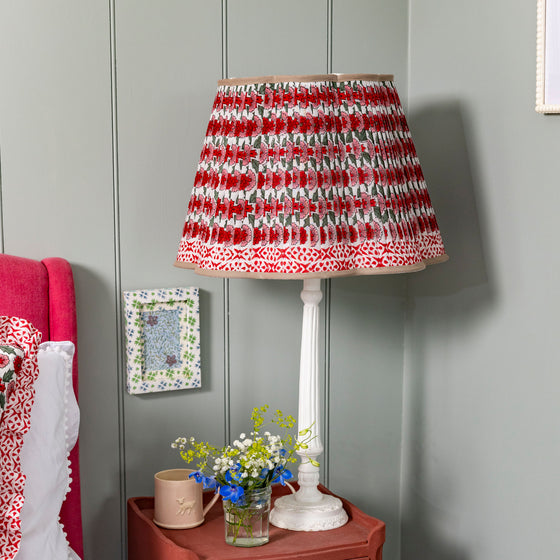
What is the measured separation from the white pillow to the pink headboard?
0.57ft

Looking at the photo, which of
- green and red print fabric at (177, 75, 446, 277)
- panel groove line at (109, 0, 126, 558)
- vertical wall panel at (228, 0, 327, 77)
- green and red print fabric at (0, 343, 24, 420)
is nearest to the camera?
green and red print fabric at (0, 343, 24, 420)

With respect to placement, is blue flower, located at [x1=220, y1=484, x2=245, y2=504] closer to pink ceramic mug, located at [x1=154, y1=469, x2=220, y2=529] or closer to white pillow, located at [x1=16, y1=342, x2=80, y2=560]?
pink ceramic mug, located at [x1=154, y1=469, x2=220, y2=529]

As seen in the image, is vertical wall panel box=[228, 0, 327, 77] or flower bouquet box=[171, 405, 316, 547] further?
vertical wall panel box=[228, 0, 327, 77]

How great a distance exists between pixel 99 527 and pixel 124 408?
28 cm

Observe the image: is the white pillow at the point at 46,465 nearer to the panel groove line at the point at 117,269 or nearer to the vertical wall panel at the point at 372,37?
the panel groove line at the point at 117,269

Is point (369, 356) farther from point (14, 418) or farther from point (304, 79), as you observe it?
point (14, 418)

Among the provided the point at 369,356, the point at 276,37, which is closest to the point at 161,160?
the point at 276,37

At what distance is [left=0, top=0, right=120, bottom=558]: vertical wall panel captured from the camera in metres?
1.59

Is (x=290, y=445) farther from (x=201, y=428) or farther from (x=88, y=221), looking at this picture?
(x=88, y=221)

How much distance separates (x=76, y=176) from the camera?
1656 millimetres

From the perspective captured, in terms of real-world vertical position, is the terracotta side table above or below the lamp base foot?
below

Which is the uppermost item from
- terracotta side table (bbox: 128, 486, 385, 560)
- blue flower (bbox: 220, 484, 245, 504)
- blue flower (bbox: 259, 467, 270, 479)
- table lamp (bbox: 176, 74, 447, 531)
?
table lamp (bbox: 176, 74, 447, 531)

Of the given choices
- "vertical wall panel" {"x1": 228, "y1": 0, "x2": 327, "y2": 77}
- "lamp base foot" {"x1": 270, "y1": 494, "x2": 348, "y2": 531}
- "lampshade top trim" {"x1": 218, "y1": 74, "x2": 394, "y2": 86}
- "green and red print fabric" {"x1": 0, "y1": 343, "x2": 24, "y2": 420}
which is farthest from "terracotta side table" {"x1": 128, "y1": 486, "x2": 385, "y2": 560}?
"vertical wall panel" {"x1": 228, "y1": 0, "x2": 327, "y2": 77}

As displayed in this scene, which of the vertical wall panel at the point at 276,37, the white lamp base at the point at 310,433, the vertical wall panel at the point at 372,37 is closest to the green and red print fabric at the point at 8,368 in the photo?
the white lamp base at the point at 310,433
